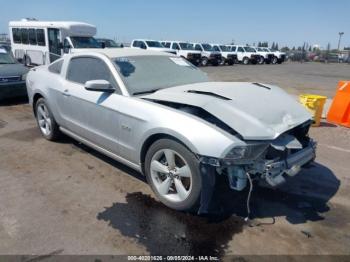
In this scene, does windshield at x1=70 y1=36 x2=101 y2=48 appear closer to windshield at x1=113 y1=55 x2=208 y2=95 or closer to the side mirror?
windshield at x1=113 y1=55 x2=208 y2=95

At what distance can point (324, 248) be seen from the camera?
123 inches

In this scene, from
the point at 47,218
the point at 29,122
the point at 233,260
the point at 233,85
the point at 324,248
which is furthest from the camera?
the point at 29,122

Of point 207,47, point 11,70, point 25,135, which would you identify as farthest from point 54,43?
point 207,47

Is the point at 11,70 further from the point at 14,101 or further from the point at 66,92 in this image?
the point at 66,92

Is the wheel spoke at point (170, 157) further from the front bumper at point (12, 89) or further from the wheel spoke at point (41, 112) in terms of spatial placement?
the front bumper at point (12, 89)

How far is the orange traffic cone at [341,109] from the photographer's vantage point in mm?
7524

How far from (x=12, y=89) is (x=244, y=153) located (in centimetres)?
775

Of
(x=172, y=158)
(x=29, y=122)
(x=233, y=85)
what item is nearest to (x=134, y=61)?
(x=233, y=85)

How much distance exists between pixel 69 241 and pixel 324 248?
236cm

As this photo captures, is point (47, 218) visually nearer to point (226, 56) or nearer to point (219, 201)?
point (219, 201)

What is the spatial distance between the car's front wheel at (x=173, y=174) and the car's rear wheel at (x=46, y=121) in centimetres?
256

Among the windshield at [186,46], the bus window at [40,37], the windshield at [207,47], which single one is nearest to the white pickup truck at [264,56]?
the windshield at [207,47]

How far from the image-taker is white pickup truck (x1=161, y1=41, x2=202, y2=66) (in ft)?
90.9

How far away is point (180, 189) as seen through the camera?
3.54 metres
